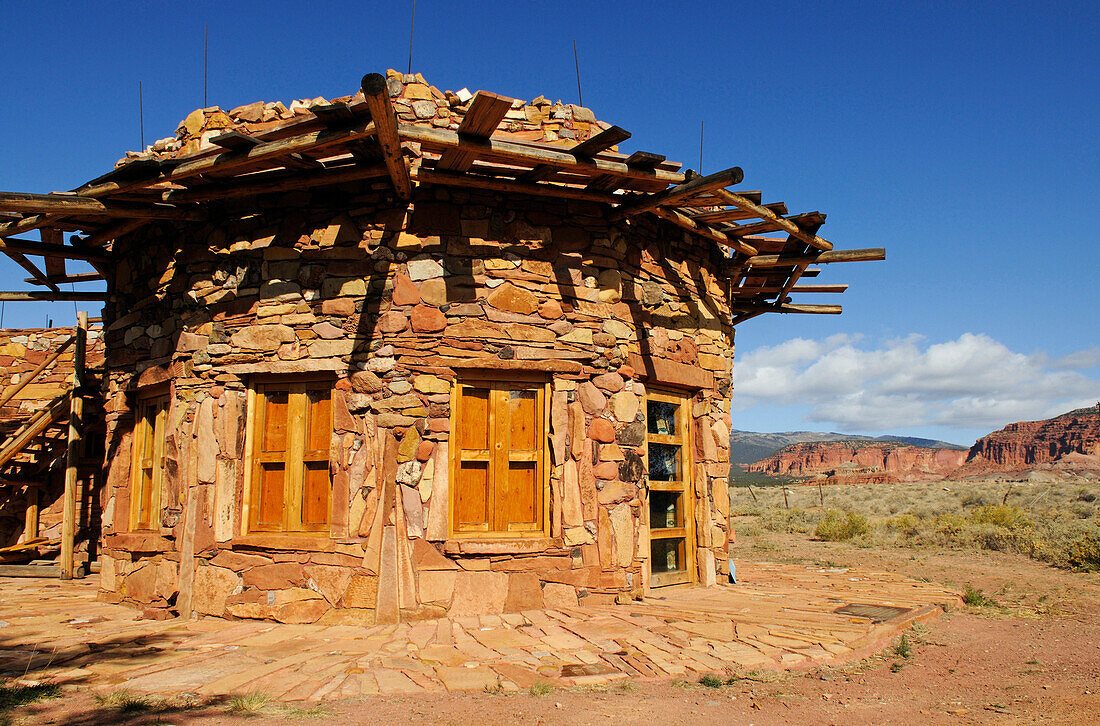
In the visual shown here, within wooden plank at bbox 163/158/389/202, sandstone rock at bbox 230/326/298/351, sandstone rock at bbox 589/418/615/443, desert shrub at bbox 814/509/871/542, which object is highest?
wooden plank at bbox 163/158/389/202

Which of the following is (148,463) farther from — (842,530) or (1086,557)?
(842,530)

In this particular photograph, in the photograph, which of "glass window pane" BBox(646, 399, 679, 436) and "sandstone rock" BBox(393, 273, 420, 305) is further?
"glass window pane" BBox(646, 399, 679, 436)

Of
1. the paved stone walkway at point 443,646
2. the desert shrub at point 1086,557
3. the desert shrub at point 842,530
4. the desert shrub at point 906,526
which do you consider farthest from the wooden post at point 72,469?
the desert shrub at point 906,526

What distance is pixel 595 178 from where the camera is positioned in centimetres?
665

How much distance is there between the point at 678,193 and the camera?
6.57 metres

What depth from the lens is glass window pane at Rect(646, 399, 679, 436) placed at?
25.8 ft

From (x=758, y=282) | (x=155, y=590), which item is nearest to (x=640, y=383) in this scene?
(x=758, y=282)

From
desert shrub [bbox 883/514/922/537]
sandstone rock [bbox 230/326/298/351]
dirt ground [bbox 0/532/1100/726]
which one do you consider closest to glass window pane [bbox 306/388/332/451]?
sandstone rock [bbox 230/326/298/351]

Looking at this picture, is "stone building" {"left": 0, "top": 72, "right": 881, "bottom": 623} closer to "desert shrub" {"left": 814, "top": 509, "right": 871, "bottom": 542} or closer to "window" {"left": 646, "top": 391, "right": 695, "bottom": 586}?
"window" {"left": 646, "top": 391, "right": 695, "bottom": 586}

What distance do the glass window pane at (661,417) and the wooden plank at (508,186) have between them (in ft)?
7.19

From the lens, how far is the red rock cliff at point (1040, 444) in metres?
66.0

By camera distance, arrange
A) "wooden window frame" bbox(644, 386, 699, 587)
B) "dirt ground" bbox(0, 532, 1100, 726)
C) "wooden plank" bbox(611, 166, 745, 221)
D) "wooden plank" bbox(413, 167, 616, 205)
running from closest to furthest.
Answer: "dirt ground" bbox(0, 532, 1100, 726) < "wooden plank" bbox(611, 166, 745, 221) < "wooden plank" bbox(413, 167, 616, 205) < "wooden window frame" bbox(644, 386, 699, 587)

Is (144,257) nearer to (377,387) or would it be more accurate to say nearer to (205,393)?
(205,393)

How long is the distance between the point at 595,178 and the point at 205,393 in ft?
13.3
